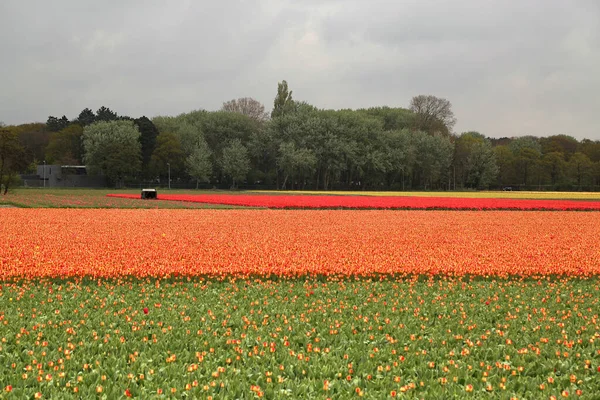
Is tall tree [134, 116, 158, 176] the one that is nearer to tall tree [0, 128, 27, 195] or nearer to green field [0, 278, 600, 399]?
tall tree [0, 128, 27, 195]

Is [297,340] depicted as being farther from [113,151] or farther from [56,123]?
[56,123]

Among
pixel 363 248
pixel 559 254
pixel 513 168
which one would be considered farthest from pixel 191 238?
pixel 513 168

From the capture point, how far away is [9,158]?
5066 centimetres

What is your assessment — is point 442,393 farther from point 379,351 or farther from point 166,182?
point 166,182

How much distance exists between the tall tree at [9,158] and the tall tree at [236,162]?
182 feet

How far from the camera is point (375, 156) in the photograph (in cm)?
10738

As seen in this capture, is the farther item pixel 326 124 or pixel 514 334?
pixel 326 124

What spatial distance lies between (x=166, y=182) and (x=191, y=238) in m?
97.9

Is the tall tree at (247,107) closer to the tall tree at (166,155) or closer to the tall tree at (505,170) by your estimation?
the tall tree at (166,155)

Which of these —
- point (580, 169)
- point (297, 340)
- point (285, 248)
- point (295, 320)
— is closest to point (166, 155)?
point (285, 248)

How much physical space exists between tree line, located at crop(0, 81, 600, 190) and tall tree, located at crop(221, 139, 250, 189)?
0.20 meters

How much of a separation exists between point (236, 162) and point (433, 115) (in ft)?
156

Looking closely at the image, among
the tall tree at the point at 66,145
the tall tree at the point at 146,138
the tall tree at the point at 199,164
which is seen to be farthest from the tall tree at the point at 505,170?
the tall tree at the point at 66,145

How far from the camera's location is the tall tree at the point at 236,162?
106000 millimetres
